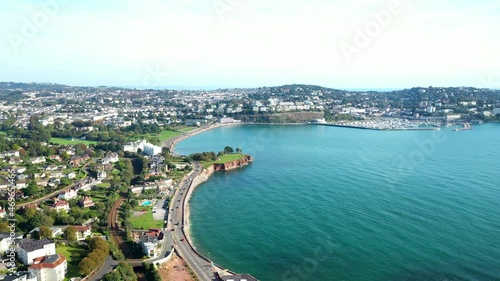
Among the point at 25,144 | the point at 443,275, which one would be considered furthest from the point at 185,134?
the point at 443,275

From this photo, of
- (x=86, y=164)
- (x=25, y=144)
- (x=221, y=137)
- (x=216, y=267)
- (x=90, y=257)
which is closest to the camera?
(x=90, y=257)

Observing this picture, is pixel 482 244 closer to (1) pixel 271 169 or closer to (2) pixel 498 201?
(2) pixel 498 201

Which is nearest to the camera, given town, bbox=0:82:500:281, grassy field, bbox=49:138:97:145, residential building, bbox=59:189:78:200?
town, bbox=0:82:500:281

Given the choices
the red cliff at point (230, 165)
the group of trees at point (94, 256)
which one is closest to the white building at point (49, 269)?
the group of trees at point (94, 256)

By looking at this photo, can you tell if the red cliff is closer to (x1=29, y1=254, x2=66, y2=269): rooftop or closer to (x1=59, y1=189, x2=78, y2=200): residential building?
(x1=59, y1=189, x2=78, y2=200): residential building

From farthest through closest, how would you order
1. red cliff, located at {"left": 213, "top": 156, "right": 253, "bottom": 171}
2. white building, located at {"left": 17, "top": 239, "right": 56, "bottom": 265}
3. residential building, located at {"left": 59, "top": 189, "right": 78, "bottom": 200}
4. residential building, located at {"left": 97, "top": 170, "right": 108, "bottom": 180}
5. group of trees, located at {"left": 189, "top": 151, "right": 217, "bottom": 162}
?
1. group of trees, located at {"left": 189, "top": 151, "right": 217, "bottom": 162}
2. red cliff, located at {"left": 213, "top": 156, "right": 253, "bottom": 171}
3. residential building, located at {"left": 97, "top": 170, "right": 108, "bottom": 180}
4. residential building, located at {"left": 59, "top": 189, "right": 78, "bottom": 200}
5. white building, located at {"left": 17, "top": 239, "right": 56, "bottom": 265}

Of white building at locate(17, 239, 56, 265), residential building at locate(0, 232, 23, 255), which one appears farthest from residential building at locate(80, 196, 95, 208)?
white building at locate(17, 239, 56, 265)

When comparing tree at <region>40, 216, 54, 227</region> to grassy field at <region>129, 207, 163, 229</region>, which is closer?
tree at <region>40, 216, 54, 227</region>
